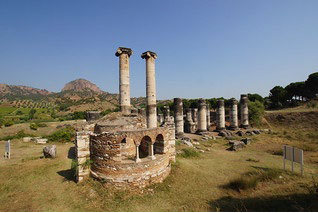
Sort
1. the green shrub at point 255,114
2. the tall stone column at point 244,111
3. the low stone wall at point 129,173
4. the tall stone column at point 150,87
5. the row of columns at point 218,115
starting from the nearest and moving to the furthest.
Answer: the low stone wall at point 129,173 < the tall stone column at point 150,87 < the row of columns at point 218,115 < the tall stone column at point 244,111 < the green shrub at point 255,114

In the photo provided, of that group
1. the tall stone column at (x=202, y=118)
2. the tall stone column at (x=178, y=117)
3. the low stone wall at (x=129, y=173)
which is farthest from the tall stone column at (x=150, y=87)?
the tall stone column at (x=202, y=118)

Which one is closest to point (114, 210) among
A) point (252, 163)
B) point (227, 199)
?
point (227, 199)

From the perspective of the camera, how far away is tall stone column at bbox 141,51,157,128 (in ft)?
46.3

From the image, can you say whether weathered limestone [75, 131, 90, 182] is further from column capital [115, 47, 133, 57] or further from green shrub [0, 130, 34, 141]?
green shrub [0, 130, 34, 141]

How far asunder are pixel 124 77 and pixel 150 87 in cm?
263

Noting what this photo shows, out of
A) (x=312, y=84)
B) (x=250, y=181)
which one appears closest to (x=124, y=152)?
(x=250, y=181)

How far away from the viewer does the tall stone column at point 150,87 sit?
14117mm

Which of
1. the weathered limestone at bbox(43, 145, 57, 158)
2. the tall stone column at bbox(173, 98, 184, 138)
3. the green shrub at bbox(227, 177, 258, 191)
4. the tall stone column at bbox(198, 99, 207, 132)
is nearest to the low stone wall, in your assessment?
the green shrub at bbox(227, 177, 258, 191)

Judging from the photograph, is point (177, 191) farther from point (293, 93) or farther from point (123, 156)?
point (293, 93)

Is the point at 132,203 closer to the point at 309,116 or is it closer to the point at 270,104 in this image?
the point at 309,116

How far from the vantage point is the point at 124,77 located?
1490 cm

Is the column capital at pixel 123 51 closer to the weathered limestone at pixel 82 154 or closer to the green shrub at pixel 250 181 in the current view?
the weathered limestone at pixel 82 154

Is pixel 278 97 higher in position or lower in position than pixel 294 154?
higher

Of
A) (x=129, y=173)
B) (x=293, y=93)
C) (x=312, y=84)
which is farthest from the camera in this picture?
(x=293, y=93)
